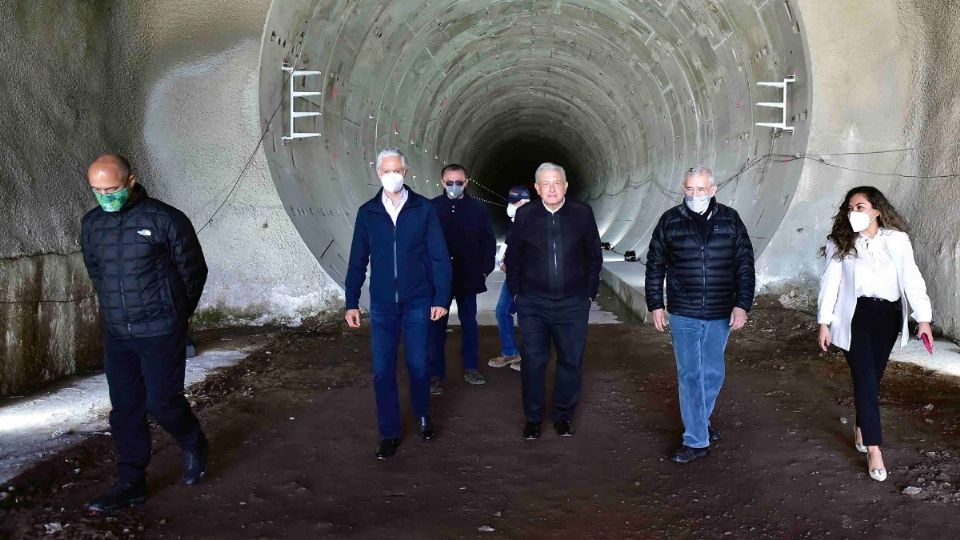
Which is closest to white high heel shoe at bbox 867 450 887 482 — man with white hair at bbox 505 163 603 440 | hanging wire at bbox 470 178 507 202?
man with white hair at bbox 505 163 603 440

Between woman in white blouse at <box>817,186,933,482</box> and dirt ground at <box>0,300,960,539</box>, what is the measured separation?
0.36 m

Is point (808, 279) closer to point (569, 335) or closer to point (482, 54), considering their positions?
point (569, 335)

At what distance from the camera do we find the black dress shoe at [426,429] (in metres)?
4.34

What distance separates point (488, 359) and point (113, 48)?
4273 millimetres

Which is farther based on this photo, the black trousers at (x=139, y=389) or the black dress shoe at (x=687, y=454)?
the black dress shoe at (x=687, y=454)

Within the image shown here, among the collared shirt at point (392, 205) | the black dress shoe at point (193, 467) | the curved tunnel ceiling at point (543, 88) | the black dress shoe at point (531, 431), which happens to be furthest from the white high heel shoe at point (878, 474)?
the curved tunnel ceiling at point (543, 88)

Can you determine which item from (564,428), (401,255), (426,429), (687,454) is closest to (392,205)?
(401,255)

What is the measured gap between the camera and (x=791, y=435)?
13.8ft

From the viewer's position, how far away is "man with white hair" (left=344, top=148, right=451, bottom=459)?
4012 mm

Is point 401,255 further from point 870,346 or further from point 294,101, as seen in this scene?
point 294,101

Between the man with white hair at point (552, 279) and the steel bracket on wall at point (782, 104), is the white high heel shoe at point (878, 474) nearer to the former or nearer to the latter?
the man with white hair at point (552, 279)

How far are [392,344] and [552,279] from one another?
943mm

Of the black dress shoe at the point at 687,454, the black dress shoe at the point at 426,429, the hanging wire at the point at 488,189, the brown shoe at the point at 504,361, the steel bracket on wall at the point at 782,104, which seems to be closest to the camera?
the black dress shoe at the point at 687,454

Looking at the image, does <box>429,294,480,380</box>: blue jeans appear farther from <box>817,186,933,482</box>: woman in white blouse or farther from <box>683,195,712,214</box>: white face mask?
<box>817,186,933,482</box>: woman in white blouse
